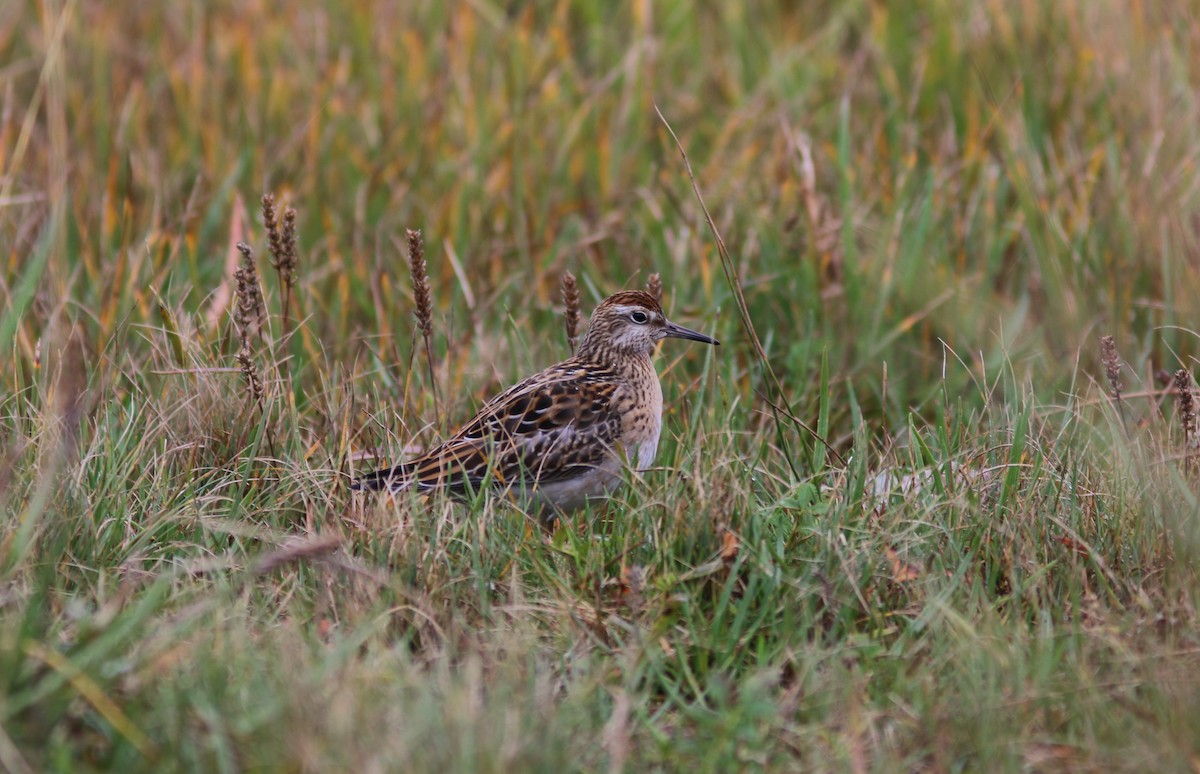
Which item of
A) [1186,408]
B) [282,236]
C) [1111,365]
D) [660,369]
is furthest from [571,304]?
[1186,408]

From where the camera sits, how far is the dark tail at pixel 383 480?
477cm

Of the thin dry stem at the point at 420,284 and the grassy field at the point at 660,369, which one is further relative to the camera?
the thin dry stem at the point at 420,284

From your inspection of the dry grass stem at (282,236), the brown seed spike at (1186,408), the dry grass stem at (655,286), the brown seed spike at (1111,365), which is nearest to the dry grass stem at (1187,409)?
the brown seed spike at (1186,408)

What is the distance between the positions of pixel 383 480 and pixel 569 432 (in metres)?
0.77

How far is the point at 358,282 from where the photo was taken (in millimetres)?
6891

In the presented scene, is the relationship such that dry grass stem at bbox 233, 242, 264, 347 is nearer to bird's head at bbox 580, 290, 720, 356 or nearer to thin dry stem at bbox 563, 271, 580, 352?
thin dry stem at bbox 563, 271, 580, 352

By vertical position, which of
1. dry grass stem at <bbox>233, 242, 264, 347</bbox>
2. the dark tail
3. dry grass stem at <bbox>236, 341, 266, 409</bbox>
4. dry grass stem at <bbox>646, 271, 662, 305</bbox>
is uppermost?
dry grass stem at <bbox>233, 242, 264, 347</bbox>

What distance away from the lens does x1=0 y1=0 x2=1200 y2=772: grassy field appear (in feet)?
11.5

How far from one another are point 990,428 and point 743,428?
3.69ft

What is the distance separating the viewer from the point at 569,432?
5.33m

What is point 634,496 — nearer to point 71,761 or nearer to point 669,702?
point 669,702

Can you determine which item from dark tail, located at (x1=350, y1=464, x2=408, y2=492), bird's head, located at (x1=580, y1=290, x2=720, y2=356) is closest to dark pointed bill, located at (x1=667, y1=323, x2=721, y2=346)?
bird's head, located at (x1=580, y1=290, x2=720, y2=356)

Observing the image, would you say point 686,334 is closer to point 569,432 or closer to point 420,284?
point 569,432

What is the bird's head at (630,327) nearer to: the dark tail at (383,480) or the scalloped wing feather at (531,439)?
the scalloped wing feather at (531,439)
